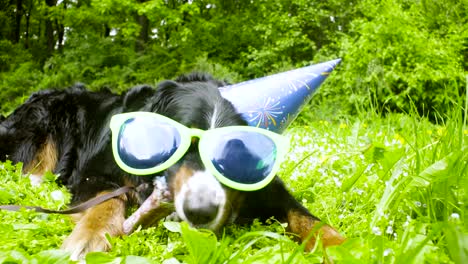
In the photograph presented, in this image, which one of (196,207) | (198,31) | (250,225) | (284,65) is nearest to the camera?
(196,207)

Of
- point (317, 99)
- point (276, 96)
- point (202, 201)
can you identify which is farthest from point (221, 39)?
point (202, 201)

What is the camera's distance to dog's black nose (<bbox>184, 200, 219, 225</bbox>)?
1792mm

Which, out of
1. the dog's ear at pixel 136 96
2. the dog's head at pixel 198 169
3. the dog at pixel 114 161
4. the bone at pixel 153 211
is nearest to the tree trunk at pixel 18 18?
the dog at pixel 114 161

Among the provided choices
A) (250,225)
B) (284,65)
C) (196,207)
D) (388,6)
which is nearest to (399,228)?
(250,225)

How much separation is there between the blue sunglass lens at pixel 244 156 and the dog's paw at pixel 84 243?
0.58 m

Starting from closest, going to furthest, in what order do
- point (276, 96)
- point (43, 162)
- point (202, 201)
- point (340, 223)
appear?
point (202, 201) < point (340, 223) < point (276, 96) < point (43, 162)

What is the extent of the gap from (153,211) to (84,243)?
0.31m

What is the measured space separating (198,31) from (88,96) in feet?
32.9

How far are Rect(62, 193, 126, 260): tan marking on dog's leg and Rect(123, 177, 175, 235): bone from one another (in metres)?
0.06

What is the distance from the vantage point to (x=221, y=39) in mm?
13672

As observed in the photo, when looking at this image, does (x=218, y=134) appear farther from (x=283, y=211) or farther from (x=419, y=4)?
(x=419, y=4)

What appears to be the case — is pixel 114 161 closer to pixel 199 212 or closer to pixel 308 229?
pixel 199 212

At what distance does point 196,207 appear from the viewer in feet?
5.88

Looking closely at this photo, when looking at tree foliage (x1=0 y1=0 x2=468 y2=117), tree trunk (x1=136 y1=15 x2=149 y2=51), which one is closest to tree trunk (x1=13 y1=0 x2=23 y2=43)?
tree foliage (x1=0 y1=0 x2=468 y2=117)
